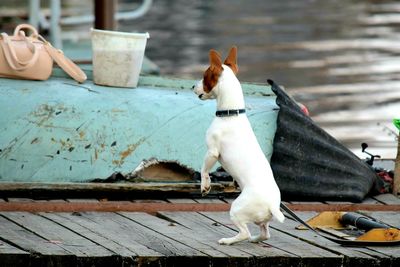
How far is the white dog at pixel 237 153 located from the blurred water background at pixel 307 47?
15.1 feet

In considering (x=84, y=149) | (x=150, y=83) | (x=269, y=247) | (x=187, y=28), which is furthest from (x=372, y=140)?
(x=187, y=28)

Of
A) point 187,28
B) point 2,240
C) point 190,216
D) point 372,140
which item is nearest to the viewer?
point 2,240

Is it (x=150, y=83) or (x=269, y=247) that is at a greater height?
(x=150, y=83)

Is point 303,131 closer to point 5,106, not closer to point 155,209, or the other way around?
point 155,209

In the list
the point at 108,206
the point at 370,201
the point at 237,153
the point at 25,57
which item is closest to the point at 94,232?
the point at 108,206

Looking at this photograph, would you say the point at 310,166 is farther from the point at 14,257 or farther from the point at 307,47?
the point at 307,47

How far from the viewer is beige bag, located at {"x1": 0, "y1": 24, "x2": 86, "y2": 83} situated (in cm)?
848

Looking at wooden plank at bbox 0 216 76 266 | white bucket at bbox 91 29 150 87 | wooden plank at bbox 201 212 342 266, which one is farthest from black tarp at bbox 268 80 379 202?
wooden plank at bbox 0 216 76 266

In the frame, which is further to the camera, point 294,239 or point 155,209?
point 155,209

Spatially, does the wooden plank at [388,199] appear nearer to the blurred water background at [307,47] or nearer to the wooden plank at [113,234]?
the wooden plank at [113,234]

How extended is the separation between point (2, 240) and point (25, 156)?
1341mm

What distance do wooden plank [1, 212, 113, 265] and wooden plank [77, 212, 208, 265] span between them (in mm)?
263

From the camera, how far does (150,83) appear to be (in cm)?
902

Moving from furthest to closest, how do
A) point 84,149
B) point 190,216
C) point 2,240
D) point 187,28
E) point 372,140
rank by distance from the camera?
point 187,28
point 372,140
point 84,149
point 190,216
point 2,240
